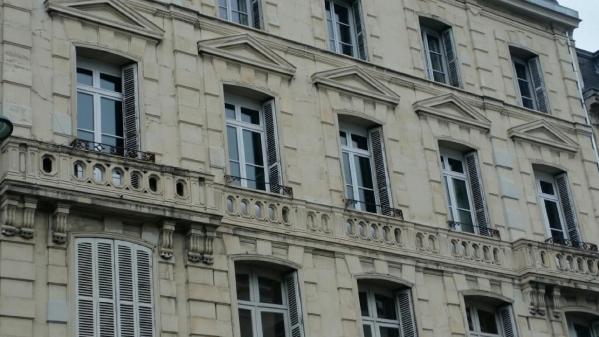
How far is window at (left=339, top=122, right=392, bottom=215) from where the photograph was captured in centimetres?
2231

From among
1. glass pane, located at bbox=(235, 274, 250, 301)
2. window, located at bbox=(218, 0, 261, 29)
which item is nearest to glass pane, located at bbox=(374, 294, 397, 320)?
glass pane, located at bbox=(235, 274, 250, 301)

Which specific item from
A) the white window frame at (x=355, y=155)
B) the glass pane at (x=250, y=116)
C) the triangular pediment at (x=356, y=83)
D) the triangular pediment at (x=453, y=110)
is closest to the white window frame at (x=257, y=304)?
the white window frame at (x=355, y=155)

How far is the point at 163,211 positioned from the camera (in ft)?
60.1

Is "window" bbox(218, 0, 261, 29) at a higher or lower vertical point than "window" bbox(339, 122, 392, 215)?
higher

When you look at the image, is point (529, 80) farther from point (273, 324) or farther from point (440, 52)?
point (273, 324)

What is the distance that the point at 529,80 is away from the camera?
2784 centimetres

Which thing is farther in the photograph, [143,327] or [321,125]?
→ [321,125]

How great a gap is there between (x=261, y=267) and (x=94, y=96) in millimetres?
4351

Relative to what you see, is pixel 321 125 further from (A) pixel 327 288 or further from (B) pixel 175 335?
(B) pixel 175 335

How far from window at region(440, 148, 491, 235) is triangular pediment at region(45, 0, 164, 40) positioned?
7428 millimetres

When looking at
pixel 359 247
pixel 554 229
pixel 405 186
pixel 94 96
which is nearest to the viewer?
pixel 94 96

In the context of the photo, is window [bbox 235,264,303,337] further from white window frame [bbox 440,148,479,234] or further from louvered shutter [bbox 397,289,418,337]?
white window frame [bbox 440,148,479,234]

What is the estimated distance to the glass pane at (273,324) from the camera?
64.4 ft

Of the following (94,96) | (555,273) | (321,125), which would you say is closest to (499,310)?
(555,273)
